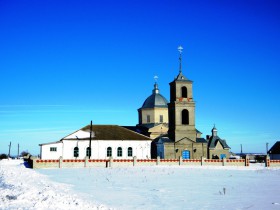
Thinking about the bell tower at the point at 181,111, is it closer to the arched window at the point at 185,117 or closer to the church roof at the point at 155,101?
the arched window at the point at 185,117

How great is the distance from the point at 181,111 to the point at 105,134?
12875mm

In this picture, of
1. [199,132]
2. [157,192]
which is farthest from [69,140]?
[157,192]

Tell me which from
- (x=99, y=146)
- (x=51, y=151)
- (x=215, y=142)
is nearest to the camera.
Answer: (x=51, y=151)

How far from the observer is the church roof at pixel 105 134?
52.3m

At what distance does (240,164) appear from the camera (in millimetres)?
46656

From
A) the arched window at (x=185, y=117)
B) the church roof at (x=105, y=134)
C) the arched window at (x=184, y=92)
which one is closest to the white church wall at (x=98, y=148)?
the church roof at (x=105, y=134)

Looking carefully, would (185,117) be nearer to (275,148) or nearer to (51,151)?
(51,151)

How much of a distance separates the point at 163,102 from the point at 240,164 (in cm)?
1978

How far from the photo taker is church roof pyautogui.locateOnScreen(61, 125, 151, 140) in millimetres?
52281

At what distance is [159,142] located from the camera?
51906 millimetres

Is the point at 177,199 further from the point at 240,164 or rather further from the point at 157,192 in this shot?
the point at 240,164

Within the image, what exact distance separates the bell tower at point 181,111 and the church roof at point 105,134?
18.5ft

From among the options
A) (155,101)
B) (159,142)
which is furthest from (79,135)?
(155,101)

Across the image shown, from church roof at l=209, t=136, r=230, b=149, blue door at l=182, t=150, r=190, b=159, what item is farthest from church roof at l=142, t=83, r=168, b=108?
blue door at l=182, t=150, r=190, b=159
